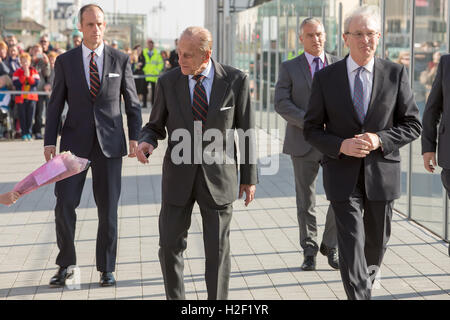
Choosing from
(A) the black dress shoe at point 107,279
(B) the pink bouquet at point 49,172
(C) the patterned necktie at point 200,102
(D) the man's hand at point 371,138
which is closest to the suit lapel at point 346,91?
(D) the man's hand at point 371,138

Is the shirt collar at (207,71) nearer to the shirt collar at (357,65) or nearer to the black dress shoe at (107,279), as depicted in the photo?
the shirt collar at (357,65)

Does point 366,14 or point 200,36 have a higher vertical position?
point 366,14

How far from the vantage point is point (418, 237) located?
338 inches

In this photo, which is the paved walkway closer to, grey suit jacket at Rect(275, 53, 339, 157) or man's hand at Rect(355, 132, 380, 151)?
grey suit jacket at Rect(275, 53, 339, 157)

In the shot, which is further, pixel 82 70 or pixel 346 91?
pixel 82 70

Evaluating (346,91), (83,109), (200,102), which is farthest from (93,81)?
(346,91)

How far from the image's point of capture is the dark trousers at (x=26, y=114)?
718 inches

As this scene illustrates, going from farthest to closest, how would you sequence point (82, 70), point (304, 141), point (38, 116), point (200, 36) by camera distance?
point (38, 116) < point (304, 141) < point (82, 70) < point (200, 36)

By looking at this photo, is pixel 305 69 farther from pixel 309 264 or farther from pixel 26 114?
pixel 26 114

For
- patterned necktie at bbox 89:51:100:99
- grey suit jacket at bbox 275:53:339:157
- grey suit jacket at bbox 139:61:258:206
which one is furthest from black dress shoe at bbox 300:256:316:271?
patterned necktie at bbox 89:51:100:99

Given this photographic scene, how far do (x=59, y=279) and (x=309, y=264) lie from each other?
79.5 inches

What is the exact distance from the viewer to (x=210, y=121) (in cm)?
507

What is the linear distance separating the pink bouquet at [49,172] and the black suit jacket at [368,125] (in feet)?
4.73
